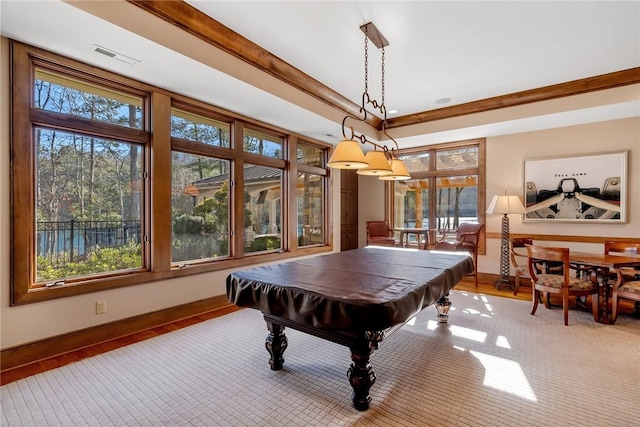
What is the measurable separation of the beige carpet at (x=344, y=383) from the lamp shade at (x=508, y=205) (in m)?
2.08

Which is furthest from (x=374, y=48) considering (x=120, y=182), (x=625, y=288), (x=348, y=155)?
(x=625, y=288)

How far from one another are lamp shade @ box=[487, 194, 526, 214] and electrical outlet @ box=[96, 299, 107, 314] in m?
5.39

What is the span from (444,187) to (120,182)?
5519 mm

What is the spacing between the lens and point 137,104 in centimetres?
320

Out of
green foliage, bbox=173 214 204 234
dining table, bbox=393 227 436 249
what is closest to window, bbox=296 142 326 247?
dining table, bbox=393 227 436 249

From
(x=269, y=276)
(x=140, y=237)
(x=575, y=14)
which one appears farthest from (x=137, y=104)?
(x=575, y=14)

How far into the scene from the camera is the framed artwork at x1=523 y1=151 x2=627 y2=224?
436cm

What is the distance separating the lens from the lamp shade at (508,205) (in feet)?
15.4

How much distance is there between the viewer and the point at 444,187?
6.03 m

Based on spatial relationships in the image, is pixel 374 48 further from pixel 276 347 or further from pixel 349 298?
pixel 276 347

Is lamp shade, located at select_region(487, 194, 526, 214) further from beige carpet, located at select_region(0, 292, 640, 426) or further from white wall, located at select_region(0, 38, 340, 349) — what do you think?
white wall, located at select_region(0, 38, 340, 349)

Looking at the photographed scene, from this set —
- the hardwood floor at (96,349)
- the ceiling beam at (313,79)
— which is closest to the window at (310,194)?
the ceiling beam at (313,79)

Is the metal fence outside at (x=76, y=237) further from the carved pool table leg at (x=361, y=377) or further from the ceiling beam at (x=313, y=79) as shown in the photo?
the carved pool table leg at (x=361, y=377)

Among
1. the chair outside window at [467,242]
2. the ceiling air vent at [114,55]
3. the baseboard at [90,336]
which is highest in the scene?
the ceiling air vent at [114,55]
